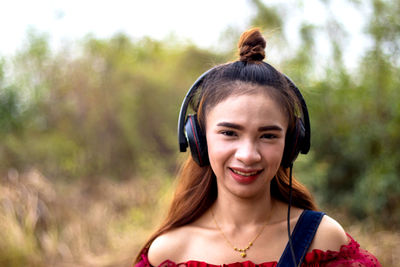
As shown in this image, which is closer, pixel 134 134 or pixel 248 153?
pixel 248 153

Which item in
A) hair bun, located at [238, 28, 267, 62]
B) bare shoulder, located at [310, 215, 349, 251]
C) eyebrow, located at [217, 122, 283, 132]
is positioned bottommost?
bare shoulder, located at [310, 215, 349, 251]

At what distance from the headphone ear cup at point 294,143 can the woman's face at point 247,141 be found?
0.24ft

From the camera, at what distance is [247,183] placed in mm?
1816

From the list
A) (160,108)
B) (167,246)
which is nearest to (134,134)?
(160,108)

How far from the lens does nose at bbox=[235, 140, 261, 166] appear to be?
1.74 m

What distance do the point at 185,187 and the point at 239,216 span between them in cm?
36

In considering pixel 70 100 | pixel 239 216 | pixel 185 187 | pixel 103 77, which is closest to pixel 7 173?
pixel 70 100

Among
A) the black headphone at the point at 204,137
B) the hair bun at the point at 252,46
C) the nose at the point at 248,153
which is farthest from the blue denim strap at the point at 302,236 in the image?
the hair bun at the point at 252,46

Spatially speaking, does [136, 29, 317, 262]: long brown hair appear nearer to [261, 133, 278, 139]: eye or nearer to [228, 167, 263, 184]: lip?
[261, 133, 278, 139]: eye

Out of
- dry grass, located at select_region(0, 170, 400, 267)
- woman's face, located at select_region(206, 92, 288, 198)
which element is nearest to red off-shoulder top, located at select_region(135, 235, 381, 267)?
woman's face, located at select_region(206, 92, 288, 198)

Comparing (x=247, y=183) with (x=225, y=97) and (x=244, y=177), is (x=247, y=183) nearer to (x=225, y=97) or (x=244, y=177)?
(x=244, y=177)

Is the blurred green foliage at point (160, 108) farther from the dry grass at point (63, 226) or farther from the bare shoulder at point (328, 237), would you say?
the bare shoulder at point (328, 237)

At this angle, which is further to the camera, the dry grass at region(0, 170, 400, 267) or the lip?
the dry grass at region(0, 170, 400, 267)

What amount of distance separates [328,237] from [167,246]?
2.45 ft
